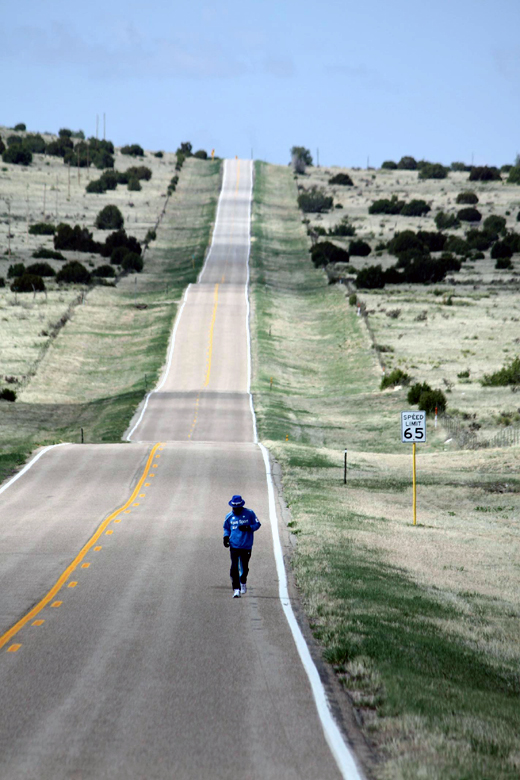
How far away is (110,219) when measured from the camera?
413 ft

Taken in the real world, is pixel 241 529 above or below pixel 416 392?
above

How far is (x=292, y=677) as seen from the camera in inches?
441

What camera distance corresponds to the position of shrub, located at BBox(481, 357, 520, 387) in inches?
2171

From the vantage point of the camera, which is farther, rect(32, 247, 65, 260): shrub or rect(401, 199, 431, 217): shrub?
rect(401, 199, 431, 217): shrub

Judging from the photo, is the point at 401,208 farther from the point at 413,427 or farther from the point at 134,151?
the point at 413,427

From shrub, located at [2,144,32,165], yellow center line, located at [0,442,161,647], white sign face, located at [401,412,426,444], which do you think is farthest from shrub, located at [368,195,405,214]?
yellow center line, located at [0,442,161,647]

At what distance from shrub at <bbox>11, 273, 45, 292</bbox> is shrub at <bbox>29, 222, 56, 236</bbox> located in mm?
30301

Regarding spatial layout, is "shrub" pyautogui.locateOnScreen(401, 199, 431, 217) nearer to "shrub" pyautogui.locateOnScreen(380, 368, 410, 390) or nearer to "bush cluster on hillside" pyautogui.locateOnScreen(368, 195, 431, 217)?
"bush cluster on hillside" pyautogui.locateOnScreen(368, 195, 431, 217)

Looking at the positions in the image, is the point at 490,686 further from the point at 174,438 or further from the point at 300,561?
the point at 174,438

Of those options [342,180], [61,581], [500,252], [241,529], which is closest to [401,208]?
[342,180]

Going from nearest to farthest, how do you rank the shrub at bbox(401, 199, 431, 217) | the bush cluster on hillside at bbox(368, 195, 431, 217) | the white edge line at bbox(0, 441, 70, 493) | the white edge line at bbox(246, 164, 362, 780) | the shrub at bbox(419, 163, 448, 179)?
the white edge line at bbox(246, 164, 362, 780) < the white edge line at bbox(0, 441, 70, 493) < the shrub at bbox(401, 199, 431, 217) < the bush cluster on hillside at bbox(368, 195, 431, 217) < the shrub at bbox(419, 163, 448, 179)

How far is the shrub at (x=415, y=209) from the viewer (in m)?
140

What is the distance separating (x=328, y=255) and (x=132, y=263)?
68.7ft

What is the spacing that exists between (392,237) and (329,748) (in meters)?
116
